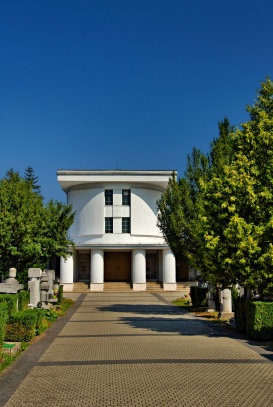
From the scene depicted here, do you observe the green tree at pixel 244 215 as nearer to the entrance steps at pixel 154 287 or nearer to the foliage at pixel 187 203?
the foliage at pixel 187 203

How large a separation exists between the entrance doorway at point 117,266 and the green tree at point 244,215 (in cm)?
3034

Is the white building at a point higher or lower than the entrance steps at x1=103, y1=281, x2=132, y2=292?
higher

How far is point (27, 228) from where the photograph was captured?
83.8ft

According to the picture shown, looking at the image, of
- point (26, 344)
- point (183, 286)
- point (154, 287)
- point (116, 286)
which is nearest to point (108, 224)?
point (116, 286)

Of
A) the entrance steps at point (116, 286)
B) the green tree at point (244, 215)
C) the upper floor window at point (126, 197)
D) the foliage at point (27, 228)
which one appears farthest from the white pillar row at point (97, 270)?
the green tree at point (244, 215)

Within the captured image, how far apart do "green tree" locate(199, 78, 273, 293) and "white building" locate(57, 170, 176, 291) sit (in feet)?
89.9

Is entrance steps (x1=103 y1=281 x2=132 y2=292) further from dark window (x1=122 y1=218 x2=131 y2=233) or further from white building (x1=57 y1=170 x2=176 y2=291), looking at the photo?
dark window (x1=122 y1=218 x2=131 y2=233)

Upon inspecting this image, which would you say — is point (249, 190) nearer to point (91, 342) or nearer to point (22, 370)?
point (91, 342)

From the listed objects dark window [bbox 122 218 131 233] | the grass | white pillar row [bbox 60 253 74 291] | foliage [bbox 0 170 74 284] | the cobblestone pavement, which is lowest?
the cobblestone pavement

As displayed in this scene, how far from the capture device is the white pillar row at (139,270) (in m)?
45.3

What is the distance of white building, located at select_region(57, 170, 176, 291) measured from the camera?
45.7 m

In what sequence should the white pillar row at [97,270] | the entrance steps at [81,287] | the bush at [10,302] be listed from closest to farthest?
the bush at [10,302] → the entrance steps at [81,287] → the white pillar row at [97,270]

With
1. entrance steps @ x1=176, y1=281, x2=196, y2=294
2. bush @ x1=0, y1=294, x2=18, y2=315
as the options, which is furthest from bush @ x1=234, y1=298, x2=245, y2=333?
entrance steps @ x1=176, y1=281, x2=196, y2=294

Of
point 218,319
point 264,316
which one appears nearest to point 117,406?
point 264,316
